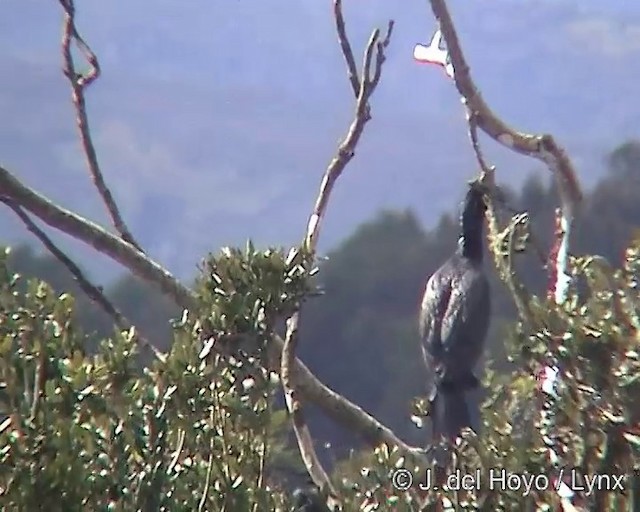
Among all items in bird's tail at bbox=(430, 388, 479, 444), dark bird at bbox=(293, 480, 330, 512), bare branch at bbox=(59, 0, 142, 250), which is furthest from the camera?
bare branch at bbox=(59, 0, 142, 250)

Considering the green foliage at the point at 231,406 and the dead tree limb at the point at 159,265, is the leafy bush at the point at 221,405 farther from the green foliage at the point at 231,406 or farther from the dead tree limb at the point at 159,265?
the dead tree limb at the point at 159,265

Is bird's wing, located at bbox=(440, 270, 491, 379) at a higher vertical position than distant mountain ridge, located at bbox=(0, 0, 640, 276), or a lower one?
lower

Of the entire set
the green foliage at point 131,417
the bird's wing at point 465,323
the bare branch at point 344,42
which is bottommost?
the green foliage at point 131,417

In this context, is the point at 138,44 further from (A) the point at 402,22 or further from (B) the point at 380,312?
Result: (B) the point at 380,312

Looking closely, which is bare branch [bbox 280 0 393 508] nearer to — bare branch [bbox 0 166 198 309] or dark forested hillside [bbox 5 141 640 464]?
bare branch [bbox 0 166 198 309]

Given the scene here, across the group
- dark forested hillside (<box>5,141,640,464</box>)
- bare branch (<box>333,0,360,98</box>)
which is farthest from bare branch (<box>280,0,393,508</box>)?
dark forested hillside (<box>5,141,640,464</box>)

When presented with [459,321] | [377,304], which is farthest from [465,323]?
[377,304]

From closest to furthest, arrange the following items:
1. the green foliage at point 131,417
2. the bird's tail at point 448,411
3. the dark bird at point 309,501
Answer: the green foliage at point 131,417 < the dark bird at point 309,501 < the bird's tail at point 448,411

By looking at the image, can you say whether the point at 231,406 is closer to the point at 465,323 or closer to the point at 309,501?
the point at 309,501

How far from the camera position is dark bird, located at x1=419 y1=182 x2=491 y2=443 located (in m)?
0.82

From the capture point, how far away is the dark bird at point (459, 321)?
32.2 inches

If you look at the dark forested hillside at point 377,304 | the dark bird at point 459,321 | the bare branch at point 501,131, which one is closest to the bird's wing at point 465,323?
the dark bird at point 459,321

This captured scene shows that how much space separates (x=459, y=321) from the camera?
83cm

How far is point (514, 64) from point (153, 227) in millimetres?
555
